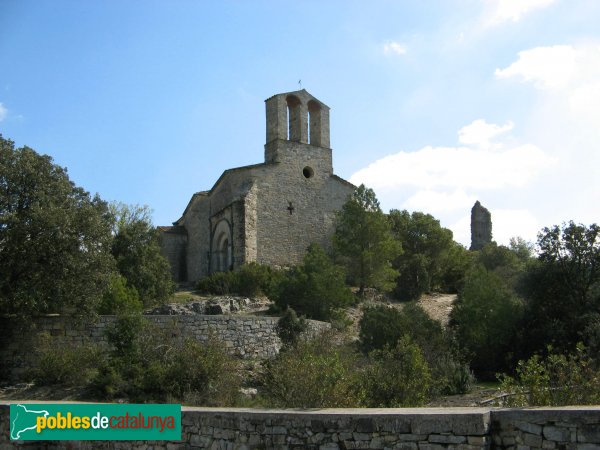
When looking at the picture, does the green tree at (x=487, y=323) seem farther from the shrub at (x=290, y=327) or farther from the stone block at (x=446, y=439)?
the stone block at (x=446, y=439)

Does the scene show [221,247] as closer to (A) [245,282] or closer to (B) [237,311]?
(A) [245,282]

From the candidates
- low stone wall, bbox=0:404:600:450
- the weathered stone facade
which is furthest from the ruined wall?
low stone wall, bbox=0:404:600:450

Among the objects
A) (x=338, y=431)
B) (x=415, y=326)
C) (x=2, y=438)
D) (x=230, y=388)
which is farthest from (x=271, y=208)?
(x=338, y=431)

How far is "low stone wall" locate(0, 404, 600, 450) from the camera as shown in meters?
6.18

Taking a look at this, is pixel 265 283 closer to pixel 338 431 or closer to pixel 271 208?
pixel 271 208

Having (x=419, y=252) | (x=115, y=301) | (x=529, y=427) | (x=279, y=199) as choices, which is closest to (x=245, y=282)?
(x=115, y=301)

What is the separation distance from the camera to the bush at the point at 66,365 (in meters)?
16.9

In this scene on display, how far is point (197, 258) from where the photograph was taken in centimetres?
3556

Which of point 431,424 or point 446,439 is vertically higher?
point 431,424

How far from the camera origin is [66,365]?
55.7 feet

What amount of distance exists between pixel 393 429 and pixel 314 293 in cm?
1647

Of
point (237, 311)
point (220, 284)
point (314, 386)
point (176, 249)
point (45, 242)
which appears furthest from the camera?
point (176, 249)

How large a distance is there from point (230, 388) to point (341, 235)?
619 inches

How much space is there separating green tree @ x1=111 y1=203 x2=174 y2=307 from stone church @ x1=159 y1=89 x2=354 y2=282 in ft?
13.0
